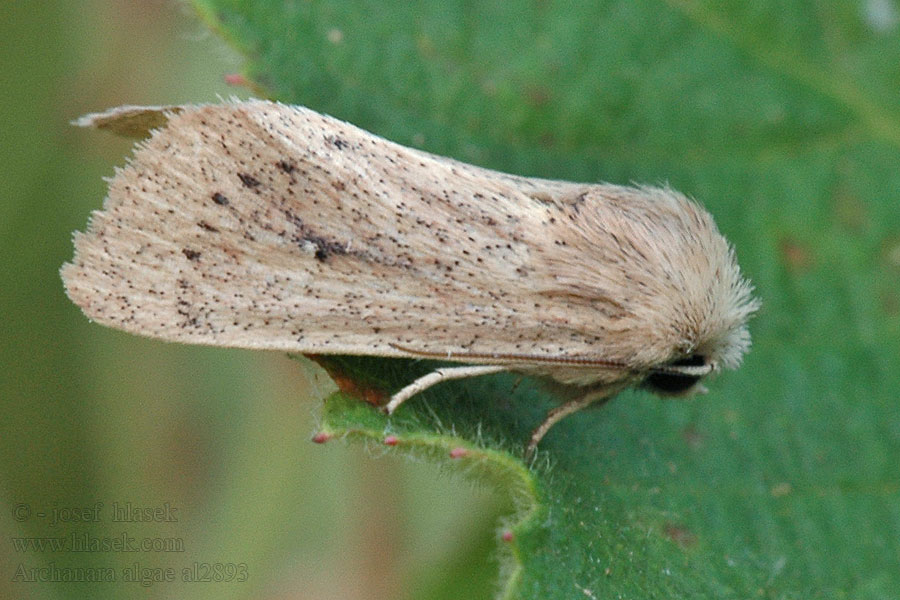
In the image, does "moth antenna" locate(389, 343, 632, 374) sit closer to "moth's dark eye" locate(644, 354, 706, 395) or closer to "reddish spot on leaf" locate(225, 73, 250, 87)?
"moth's dark eye" locate(644, 354, 706, 395)

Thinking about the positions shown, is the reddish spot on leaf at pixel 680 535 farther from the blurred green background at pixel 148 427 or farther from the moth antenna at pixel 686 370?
the blurred green background at pixel 148 427

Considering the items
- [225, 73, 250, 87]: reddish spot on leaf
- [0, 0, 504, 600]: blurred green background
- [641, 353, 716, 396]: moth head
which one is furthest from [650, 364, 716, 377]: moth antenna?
[225, 73, 250, 87]: reddish spot on leaf

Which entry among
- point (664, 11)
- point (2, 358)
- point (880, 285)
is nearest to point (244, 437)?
point (2, 358)

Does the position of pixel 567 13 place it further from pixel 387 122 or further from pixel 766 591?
pixel 766 591

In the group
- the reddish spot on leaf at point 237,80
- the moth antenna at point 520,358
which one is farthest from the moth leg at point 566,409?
the reddish spot on leaf at point 237,80

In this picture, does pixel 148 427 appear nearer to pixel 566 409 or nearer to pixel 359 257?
pixel 359 257
